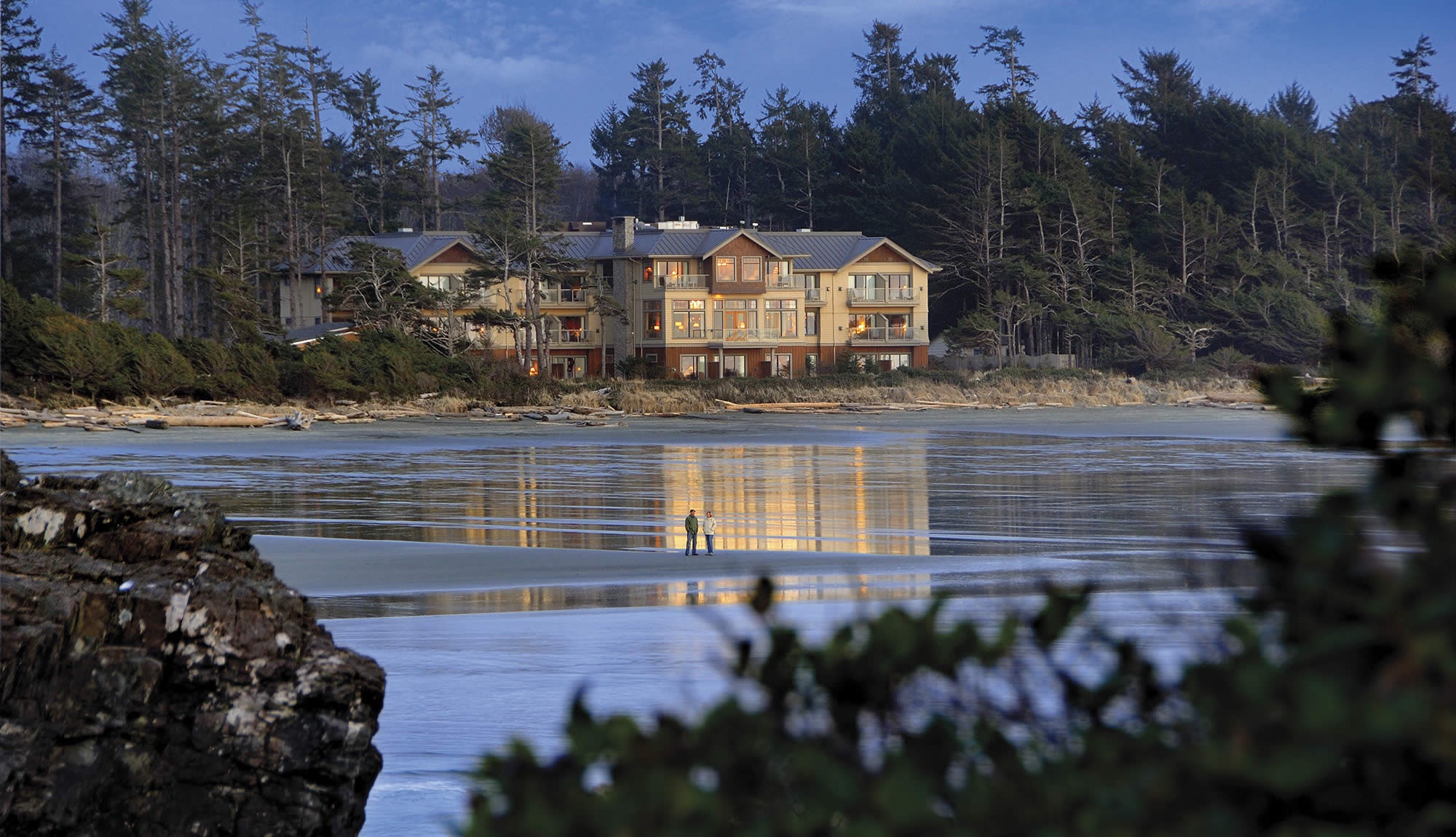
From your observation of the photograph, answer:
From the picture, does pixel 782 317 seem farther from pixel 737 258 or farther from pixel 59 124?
pixel 59 124

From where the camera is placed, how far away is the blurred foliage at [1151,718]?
1385mm

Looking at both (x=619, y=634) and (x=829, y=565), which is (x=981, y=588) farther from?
(x=619, y=634)

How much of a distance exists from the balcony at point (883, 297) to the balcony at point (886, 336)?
142cm

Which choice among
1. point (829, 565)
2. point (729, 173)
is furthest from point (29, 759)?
point (729, 173)

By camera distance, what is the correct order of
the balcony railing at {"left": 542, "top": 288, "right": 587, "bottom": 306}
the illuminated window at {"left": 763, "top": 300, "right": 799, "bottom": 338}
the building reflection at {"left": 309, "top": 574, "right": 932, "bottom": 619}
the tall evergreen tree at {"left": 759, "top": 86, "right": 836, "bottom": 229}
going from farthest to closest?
the tall evergreen tree at {"left": 759, "top": 86, "right": 836, "bottom": 229} < the illuminated window at {"left": 763, "top": 300, "right": 799, "bottom": 338} < the balcony railing at {"left": 542, "top": 288, "right": 587, "bottom": 306} < the building reflection at {"left": 309, "top": 574, "right": 932, "bottom": 619}

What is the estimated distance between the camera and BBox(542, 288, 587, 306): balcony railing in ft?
248

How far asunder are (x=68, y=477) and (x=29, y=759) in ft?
6.60

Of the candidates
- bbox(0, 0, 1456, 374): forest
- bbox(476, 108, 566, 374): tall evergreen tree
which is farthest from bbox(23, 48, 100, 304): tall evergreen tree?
bbox(476, 108, 566, 374): tall evergreen tree

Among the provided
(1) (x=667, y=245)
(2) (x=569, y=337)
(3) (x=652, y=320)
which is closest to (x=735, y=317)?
(3) (x=652, y=320)

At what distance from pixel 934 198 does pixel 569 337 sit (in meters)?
26.5

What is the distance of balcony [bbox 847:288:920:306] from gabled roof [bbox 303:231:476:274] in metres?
21.7

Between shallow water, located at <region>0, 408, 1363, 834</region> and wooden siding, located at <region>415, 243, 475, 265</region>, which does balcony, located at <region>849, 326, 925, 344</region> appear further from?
shallow water, located at <region>0, 408, 1363, 834</region>

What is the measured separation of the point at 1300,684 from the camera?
1.36m

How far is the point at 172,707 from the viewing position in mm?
4895
